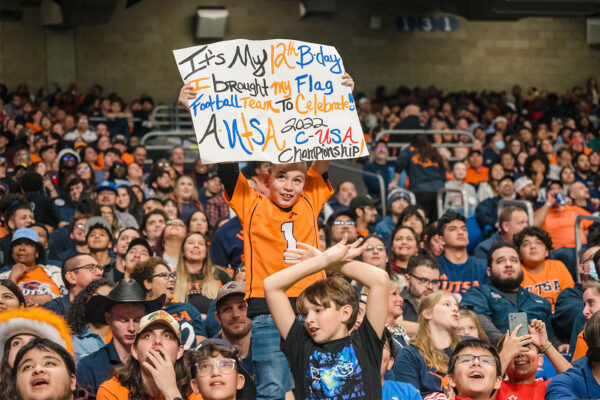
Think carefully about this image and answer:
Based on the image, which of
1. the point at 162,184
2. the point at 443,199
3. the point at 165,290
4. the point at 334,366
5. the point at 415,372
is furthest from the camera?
the point at 443,199

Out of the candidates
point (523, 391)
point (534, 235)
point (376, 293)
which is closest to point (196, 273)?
point (534, 235)

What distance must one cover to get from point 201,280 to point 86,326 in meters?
1.43

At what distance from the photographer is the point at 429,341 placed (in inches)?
238

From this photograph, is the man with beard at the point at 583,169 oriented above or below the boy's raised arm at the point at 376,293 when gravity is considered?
above

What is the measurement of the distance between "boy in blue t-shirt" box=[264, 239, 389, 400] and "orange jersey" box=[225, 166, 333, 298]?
0.60 m

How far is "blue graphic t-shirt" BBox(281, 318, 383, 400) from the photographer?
403cm

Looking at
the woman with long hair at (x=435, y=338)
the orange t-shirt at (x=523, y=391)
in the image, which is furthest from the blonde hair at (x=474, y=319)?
the orange t-shirt at (x=523, y=391)

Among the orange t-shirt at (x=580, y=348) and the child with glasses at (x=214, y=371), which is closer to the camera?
the child with glasses at (x=214, y=371)

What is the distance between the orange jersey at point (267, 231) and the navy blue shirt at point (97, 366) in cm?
100

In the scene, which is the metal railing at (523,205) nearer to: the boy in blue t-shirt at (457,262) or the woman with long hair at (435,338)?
the boy in blue t-shirt at (457,262)

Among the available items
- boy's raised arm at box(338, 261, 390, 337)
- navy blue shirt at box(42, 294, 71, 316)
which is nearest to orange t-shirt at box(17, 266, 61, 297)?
navy blue shirt at box(42, 294, 71, 316)

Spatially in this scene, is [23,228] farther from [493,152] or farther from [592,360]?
[493,152]

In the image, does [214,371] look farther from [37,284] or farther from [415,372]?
[37,284]

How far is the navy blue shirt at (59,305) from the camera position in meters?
6.54
